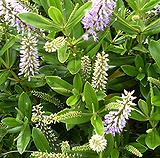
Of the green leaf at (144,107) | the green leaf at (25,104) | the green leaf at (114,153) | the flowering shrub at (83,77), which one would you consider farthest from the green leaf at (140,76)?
the green leaf at (25,104)

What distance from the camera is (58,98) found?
135 cm

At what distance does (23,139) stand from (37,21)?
0.34 m

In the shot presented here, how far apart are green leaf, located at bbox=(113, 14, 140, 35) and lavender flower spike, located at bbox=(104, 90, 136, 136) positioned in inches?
9.2

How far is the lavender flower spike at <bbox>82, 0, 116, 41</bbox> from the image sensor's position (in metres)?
1.05

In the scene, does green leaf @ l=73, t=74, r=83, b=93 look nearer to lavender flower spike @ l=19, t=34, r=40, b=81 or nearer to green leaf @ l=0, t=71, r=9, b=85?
lavender flower spike @ l=19, t=34, r=40, b=81

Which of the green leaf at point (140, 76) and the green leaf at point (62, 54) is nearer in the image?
the green leaf at point (62, 54)

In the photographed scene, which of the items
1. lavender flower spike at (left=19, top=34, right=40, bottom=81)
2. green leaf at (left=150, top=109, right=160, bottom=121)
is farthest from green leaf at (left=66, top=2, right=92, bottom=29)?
green leaf at (left=150, top=109, right=160, bottom=121)

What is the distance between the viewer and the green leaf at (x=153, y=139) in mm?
1122

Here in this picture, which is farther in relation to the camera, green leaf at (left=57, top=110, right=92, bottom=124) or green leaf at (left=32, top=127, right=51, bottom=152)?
green leaf at (left=32, top=127, right=51, bottom=152)

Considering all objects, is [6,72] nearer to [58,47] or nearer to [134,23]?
[58,47]

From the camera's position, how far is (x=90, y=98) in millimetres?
1120

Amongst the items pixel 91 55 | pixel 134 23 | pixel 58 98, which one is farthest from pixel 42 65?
pixel 134 23

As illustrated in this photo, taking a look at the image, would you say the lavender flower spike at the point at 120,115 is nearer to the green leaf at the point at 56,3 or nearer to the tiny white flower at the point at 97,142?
the tiny white flower at the point at 97,142

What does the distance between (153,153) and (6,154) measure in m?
0.47
